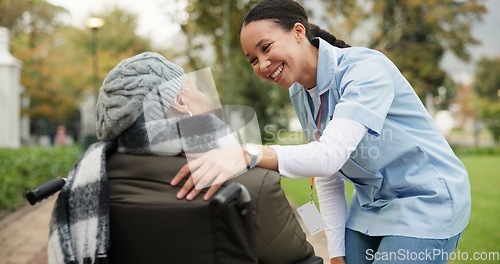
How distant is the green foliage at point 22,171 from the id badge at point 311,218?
7435 mm

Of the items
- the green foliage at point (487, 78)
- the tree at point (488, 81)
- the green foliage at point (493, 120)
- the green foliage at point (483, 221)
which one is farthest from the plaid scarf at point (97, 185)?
the green foliage at point (487, 78)

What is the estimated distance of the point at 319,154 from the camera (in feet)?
5.32

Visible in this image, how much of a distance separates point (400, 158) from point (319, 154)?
361 mm

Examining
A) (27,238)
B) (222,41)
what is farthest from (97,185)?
(222,41)

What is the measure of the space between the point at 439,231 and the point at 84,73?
3322cm

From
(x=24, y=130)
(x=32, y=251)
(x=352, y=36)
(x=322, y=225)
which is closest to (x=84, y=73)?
(x=24, y=130)

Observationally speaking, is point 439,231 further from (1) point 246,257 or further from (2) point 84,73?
(2) point 84,73

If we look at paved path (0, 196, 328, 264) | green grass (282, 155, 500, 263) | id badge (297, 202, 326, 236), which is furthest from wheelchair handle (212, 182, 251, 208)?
green grass (282, 155, 500, 263)

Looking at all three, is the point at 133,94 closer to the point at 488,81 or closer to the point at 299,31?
the point at 299,31

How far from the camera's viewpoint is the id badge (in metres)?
2.10

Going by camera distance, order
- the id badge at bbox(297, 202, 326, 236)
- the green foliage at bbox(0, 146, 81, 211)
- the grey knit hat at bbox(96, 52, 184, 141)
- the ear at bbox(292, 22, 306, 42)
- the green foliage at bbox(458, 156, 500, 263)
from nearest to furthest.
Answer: the grey knit hat at bbox(96, 52, 184, 141) → the ear at bbox(292, 22, 306, 42) → the id badge at bbox(297, 202, 326, 236) → the green foliage at bbox(458, 156, 500, 263) → the green foliage at bbox(0, 146, 81, 211)

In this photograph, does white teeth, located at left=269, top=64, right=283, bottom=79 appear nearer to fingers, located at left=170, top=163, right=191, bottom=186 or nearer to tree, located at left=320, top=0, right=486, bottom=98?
fingers, located at left=170, top=163, right=191, bottom=186

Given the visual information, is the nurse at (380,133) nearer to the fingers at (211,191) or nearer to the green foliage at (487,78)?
the fingers at (211,191)

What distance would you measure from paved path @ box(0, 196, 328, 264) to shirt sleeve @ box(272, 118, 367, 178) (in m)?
2.84
